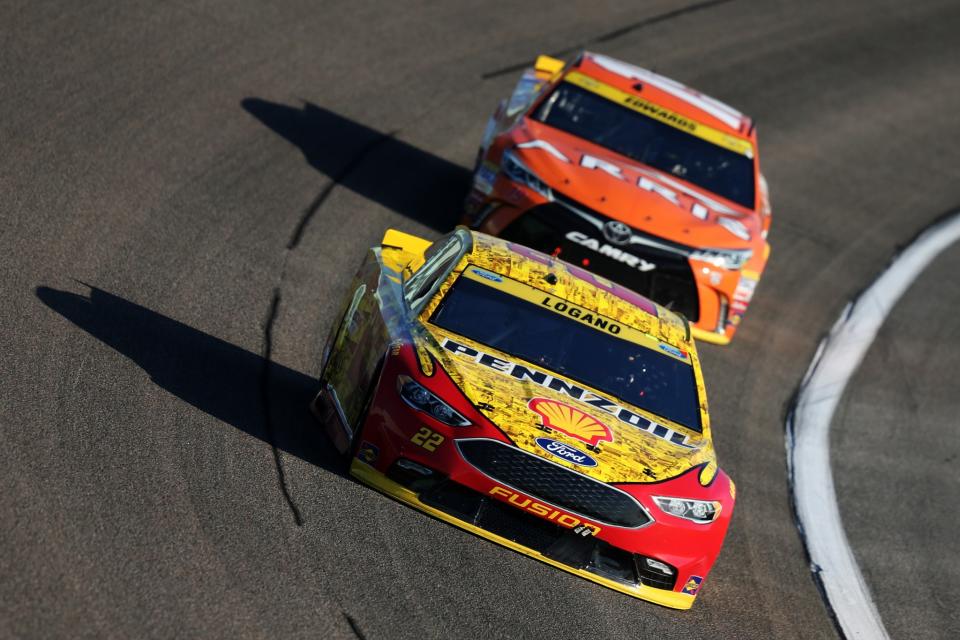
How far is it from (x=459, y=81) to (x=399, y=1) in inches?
87.9

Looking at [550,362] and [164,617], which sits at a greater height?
[550,362]

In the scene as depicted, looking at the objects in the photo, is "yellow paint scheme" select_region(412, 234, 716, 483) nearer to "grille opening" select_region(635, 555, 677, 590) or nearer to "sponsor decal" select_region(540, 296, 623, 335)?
"sponsor decal" select_region(540, 296, 623, 335)

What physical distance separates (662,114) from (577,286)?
428cm

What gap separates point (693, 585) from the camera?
7.75 m

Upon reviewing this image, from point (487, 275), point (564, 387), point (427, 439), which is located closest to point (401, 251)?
point (487, 275)

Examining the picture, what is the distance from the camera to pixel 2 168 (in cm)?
1055

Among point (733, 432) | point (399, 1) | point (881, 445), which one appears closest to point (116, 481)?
point (733, 432)

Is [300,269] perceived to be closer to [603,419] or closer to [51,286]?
[51,286]

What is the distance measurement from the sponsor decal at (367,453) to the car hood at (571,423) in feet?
2.01

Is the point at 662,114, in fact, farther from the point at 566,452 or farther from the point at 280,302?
the point at 566,452

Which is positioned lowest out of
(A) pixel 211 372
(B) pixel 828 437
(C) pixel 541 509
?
(B) pixel 828 437

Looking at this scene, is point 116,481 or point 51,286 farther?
point 51,286

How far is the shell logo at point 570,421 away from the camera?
7441mm

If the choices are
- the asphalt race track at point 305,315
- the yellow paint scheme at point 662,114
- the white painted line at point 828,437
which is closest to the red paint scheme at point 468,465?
the asphalt race track at point 305,315
